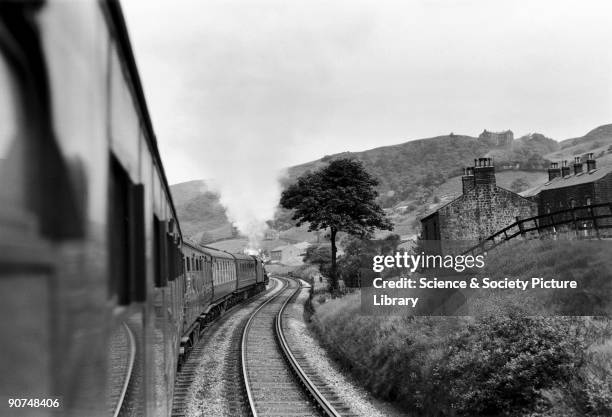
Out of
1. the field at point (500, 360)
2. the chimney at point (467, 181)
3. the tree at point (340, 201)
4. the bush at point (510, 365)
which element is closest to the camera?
the field at point (500, 360)

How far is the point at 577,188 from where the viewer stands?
3669cm

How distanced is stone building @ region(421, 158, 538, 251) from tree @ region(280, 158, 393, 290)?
10.7ft

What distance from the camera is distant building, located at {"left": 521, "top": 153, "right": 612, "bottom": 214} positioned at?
115 feet

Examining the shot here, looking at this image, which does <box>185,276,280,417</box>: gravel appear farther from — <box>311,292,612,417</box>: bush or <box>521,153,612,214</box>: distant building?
<box>521,153,612,214</box>: distant building

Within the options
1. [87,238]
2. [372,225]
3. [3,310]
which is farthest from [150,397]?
[372,225]

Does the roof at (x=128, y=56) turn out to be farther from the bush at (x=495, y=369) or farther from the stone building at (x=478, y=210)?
the stone building at (x=478, y=210)

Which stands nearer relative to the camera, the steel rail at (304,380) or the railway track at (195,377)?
the steel rail at (304,380)

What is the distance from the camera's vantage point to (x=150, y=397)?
3.86 m

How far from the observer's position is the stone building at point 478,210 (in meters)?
30.7

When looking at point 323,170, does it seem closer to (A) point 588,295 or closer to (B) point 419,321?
(B) point 419,321

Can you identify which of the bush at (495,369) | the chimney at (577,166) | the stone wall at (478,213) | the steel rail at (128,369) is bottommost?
the bush at (495,369)

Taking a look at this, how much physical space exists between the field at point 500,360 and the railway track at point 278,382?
57.3 inches

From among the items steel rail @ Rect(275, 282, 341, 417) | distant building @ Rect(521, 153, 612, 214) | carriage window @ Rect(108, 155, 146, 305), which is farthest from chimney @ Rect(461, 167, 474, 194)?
carriage window @ Rect(108, 155, 146, 305)

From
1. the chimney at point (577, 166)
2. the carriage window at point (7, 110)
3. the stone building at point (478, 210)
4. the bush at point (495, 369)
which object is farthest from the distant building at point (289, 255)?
the carriage window at point (7, 110)
